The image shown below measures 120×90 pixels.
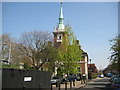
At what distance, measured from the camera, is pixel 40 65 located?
5291 cm

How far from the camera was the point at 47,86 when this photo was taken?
20.9 metres

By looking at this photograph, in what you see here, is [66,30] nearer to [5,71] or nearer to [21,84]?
[21,84]

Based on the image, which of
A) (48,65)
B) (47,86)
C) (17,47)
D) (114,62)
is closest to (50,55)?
(48,65)

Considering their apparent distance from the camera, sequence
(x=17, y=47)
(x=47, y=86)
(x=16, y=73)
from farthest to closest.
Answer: (x=17, y=47)
(x=47, y=86)
(x=16, y=73)

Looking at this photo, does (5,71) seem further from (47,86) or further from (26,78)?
(47,86)

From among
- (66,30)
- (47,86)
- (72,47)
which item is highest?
(66,30)

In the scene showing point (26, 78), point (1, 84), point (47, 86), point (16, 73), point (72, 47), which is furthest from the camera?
point (72, 47)

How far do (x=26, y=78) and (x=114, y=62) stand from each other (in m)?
21.5

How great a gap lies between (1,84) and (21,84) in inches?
109

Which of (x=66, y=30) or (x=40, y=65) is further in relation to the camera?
(x=40, y=65)

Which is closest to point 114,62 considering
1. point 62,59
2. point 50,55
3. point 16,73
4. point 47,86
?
point 62,59

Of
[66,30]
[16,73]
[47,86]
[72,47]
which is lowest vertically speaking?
[47,86]

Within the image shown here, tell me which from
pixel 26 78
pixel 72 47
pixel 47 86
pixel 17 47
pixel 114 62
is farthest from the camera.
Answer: pixel 17 47

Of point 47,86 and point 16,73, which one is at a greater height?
point 16,73
